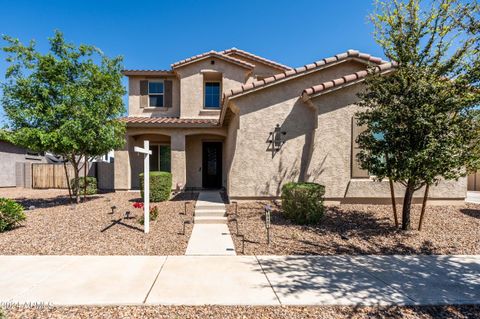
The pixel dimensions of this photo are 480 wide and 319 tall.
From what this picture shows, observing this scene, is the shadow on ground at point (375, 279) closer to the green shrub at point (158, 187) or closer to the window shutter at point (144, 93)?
the green shrub at point (158, 187)

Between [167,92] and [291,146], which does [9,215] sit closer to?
[291,146]

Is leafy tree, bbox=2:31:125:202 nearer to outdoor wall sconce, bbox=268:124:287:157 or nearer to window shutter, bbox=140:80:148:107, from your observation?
window shutter, bbox=140:80:148:107

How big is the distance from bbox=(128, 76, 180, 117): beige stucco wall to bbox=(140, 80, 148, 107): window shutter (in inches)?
7.5

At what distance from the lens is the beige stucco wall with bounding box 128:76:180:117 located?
14.9 meters

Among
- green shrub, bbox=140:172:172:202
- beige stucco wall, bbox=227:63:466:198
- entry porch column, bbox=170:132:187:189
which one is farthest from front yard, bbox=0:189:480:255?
entry porch column, bbox=170:132:187:189

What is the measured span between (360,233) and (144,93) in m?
13.8

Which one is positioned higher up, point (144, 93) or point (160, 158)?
point (144, 93)

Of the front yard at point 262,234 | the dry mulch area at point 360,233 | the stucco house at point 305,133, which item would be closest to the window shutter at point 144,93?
A: the stucco house at point 305,133

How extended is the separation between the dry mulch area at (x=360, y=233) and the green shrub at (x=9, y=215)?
6293mm

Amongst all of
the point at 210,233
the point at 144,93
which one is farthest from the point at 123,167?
the point at 210,233

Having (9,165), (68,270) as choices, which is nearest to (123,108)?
(68,270)

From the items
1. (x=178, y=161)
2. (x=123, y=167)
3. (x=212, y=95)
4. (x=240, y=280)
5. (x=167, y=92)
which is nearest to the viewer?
(x=240, y=280)

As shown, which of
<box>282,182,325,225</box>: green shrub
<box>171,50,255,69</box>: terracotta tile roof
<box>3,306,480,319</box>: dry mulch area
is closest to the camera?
<box>3,306,480,319</box>: dry mulch area

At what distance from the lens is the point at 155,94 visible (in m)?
15.2
